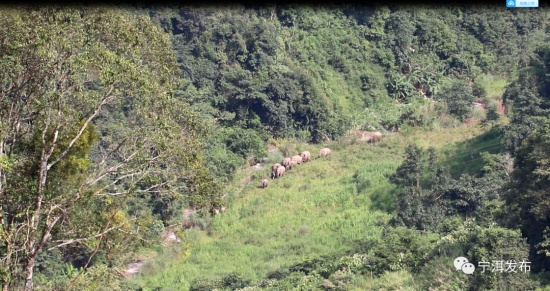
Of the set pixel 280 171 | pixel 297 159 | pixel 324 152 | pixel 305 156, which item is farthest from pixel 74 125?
pixel 324 152

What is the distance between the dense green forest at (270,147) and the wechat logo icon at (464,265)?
119 mm

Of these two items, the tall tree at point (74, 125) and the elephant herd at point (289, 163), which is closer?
the tall tree at point (74, 125)

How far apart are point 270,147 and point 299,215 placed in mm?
5961

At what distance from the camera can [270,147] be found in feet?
83.3

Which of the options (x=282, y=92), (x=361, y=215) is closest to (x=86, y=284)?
(x=361, y=215)

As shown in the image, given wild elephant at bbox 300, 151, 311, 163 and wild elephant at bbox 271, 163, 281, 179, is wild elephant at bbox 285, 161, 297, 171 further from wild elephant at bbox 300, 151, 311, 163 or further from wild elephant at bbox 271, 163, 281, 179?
wild elephant at bbox 300, 151, 311, 163

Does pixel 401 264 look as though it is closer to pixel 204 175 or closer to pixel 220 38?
pixel 204 175

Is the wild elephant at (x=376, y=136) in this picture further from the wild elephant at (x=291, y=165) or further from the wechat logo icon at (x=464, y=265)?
the wechat logo icon at (x=464, y=265)

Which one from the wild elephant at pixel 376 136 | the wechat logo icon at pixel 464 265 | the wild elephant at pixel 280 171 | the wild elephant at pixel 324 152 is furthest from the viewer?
the wild elephant at pixel 376 136

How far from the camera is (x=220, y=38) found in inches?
1087

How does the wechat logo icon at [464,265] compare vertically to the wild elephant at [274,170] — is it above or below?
above

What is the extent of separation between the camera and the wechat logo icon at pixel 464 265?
452 inches

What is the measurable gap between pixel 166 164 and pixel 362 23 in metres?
25.9

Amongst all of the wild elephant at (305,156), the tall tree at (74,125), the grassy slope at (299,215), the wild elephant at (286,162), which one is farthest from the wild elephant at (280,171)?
the tall tree at (74,125)
